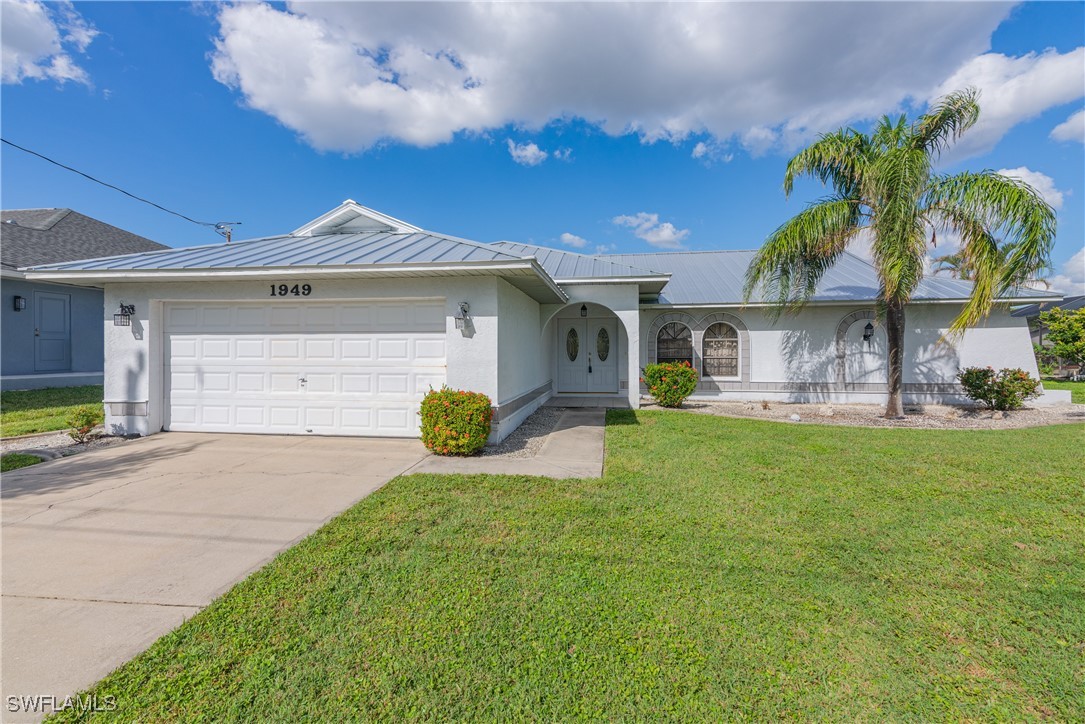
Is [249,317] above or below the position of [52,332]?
below

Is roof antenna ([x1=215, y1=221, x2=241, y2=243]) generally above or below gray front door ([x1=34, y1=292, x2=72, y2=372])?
above

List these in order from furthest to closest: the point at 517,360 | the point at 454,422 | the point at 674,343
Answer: the point at 674,343 → the point at 517,360 → the point at 454,422

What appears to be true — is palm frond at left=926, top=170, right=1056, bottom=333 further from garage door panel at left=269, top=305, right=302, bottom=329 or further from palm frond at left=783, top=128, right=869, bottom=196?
garage door panel at left=269, top=305, right=302, bottom=329

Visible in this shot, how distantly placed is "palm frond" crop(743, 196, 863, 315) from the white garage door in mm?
8014

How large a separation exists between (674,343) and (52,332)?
63.6ft

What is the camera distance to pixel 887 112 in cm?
979

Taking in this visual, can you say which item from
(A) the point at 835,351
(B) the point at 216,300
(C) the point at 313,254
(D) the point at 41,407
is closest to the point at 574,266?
(C) the point at 313,254

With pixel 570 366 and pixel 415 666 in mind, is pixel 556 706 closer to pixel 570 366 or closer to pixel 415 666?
pixel 415 666

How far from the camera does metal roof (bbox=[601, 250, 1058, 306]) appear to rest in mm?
12797

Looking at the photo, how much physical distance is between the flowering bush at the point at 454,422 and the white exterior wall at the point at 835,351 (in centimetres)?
829

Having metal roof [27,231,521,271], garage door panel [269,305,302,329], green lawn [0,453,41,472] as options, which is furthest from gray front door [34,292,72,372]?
garage door panel [269,305,302,329]

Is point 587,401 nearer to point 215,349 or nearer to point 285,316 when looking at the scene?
point 285,316

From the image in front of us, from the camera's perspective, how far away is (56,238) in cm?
1619

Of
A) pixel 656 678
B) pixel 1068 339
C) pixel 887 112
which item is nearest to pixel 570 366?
pixel 887 112
